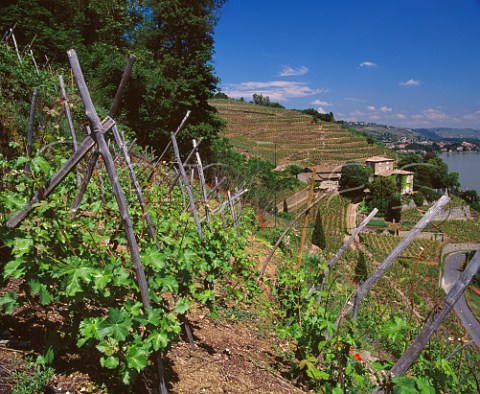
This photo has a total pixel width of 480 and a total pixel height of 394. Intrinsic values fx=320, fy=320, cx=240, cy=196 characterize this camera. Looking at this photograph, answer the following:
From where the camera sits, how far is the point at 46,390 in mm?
1871

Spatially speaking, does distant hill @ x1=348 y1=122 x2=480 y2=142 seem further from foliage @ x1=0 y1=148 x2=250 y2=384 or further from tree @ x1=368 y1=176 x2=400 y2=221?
foliage @ x1=0 y1=148 x2=250 y2=384

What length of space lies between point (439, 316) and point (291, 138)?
65.2 metres

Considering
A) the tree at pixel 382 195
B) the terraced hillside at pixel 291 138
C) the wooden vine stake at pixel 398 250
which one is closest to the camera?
the wooden vine stake at pixel 398 250

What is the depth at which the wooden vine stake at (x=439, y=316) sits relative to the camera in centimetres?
177

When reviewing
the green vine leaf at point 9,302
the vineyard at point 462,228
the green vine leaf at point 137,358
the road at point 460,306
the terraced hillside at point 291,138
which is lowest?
the vineyard at point 462,228

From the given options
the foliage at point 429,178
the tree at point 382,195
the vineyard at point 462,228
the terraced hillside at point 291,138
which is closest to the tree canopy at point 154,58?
the foliage at point 429,178

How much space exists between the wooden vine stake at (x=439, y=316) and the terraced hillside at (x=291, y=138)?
44.4 meters

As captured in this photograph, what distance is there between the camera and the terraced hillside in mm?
52188

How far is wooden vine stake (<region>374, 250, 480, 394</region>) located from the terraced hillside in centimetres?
4437

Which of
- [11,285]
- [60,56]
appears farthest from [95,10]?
[11,285]

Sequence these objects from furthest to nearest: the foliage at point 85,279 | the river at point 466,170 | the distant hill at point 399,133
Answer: the distant hill at point 399,133 → the river at point 466,170 → the foliage at point 85,279

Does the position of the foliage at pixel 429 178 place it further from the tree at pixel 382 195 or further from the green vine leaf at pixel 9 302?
the green vine leaf at pixel 9 302

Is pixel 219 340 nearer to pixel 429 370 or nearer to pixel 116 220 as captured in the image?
pixel 116 220

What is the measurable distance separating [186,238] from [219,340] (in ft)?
4.50
